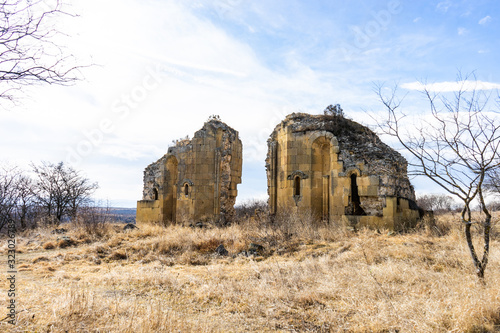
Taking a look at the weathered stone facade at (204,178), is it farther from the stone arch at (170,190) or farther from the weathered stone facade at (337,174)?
the weathered stone facade at (337,174)

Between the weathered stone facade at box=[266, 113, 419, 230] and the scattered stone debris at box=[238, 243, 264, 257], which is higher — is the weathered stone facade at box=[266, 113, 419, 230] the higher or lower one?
the higher one

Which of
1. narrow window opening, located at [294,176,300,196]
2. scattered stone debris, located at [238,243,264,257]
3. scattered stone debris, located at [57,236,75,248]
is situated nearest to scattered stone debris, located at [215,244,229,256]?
scattered stone debris, located at [238,243,264,257]

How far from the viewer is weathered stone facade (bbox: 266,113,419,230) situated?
519 inches

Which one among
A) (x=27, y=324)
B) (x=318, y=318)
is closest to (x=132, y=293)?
(x=27, y=324)

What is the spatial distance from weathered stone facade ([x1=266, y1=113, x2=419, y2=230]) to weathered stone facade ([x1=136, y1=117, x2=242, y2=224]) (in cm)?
224

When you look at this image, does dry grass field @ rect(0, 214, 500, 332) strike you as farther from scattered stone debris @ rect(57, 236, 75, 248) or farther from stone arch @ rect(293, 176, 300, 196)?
stone arch @ rect(293, 176, 300, 196)

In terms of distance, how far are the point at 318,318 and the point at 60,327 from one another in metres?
3.19

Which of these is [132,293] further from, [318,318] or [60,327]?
[318,318]

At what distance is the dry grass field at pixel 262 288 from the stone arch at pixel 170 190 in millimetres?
7690

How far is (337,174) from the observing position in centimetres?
1425

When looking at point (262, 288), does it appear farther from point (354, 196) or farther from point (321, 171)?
point (321, 171)

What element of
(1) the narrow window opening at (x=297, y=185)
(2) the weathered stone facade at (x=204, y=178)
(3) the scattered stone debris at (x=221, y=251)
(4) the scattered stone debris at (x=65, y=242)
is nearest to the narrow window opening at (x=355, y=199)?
(1) the narrow window opening at (x=297, y=185)

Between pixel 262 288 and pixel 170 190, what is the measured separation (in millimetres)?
13531

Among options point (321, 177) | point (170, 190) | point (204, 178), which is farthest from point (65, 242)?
point (321, 177)
